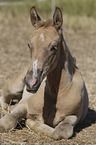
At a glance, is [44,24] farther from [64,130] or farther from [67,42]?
[67,42]

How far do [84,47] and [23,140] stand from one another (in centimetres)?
885

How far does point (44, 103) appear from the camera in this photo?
375cm

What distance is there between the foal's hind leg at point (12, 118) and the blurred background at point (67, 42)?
92 millimetres

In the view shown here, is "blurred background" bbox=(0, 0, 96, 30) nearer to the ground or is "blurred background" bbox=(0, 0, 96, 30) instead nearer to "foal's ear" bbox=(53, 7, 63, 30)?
the ground

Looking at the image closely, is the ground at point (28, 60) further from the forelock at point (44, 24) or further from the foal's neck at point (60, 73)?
the forelock at point (44, 24)

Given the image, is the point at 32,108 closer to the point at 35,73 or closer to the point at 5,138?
the point at 5,138

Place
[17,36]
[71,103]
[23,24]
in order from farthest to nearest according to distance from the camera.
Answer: [23,24] → [17,36] → [71,103]

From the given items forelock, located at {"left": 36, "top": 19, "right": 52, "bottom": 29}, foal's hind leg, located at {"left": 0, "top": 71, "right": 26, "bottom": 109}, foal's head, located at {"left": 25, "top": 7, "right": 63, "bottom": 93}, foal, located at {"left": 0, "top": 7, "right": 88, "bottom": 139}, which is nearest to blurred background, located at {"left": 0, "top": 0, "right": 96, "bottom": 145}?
foal, located at {"left": 0, "top": 7, "right": 88, "bottom": 139}

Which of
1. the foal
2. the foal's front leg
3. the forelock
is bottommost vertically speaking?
the foal's front leg

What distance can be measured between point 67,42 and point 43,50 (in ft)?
30.8

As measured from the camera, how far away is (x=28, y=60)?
9.21 m

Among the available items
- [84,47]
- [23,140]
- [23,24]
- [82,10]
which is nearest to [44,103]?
[23,140]

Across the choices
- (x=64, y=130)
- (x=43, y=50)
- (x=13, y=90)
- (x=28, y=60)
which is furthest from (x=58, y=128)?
(x=28, y=60)

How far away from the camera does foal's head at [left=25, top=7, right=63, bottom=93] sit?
121 inches
